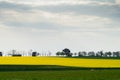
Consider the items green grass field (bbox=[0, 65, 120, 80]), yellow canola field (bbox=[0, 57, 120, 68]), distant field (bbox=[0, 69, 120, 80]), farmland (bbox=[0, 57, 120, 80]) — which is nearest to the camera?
distant field (bbox=[0, 69, 120, 80])

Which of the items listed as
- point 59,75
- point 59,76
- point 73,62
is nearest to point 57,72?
point 59,75

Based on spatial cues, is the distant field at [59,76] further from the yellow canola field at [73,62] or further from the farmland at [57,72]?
the yellow canola field at [73,62]

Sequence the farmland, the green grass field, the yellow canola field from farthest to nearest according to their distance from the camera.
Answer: the yellow canola field → the farmland → the green grass field

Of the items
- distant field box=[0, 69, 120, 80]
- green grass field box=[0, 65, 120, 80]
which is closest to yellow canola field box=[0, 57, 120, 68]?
green grass field box=[0, 65, 120, 80]

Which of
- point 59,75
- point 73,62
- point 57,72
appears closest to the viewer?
point 59,75

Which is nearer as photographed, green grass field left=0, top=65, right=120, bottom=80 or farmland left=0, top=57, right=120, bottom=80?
green grass field left=0, top=65, right=120, bottom=80

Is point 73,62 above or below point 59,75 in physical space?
above

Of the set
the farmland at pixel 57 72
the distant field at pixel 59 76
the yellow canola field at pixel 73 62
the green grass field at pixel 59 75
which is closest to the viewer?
the distant field at pixel 59 76

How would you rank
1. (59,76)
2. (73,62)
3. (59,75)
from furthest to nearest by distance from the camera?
(73,62)
(59,75)
(59,76)

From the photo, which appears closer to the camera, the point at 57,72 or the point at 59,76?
the point at 59,76

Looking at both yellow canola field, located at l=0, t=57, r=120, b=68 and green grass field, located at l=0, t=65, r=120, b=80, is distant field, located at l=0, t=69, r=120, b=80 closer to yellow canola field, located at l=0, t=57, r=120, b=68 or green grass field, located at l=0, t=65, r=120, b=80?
green grass field, located at l=0, t=65, r=120, b=80

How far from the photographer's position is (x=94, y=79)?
32.7 meters

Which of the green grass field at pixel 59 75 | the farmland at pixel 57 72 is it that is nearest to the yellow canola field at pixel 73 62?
the farmland at pixel 57 72

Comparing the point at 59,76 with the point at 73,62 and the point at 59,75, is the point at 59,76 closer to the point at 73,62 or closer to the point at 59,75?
the point at 59,75
